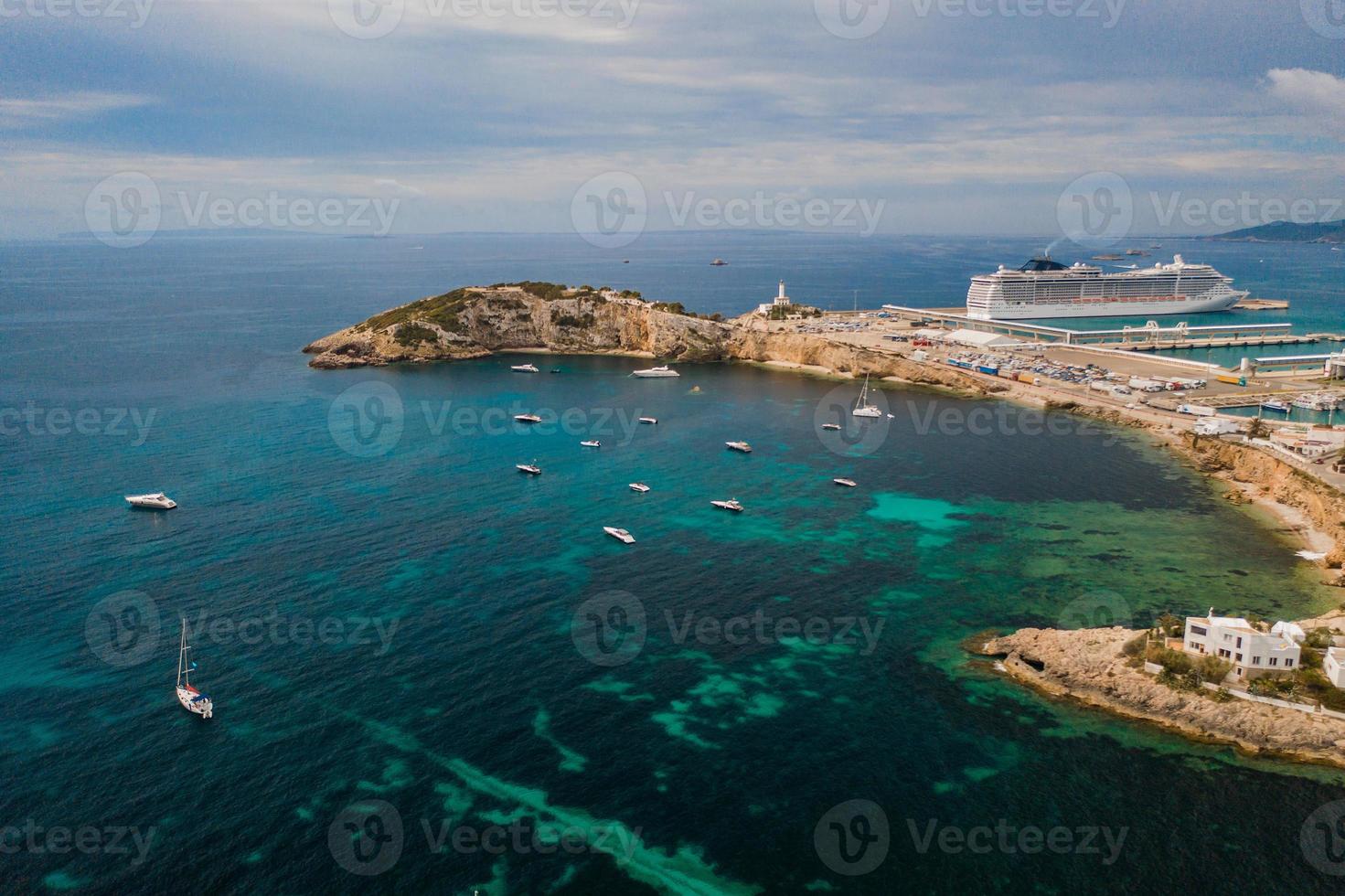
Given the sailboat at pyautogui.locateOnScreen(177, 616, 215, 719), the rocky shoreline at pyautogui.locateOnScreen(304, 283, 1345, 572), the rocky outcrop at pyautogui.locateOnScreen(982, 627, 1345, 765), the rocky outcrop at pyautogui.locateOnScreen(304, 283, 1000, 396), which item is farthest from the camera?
the rocky outcrop at pyautogui.locateOnScreen(304, 283, 1000, 396)

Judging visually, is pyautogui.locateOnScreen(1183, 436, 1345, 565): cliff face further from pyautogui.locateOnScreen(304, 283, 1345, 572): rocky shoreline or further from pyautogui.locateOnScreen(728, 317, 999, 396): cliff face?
pyautogui.locateOnScreen(728, 317, 999, 396): cliff face

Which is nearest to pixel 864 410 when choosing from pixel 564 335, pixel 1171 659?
pixel 1171 659

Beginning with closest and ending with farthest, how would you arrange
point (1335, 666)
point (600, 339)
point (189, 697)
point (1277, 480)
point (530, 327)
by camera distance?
1. point (189, 697)
2. point (1335, 666)
3. point (1277, 480)
4. point (600, 339)
5. point (530, 327)

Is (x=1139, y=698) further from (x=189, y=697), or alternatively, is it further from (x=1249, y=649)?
(x=189, y=697)

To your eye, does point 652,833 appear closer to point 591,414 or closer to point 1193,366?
point 591,414

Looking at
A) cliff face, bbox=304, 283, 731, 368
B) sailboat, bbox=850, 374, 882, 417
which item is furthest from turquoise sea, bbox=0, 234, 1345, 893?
cliff face, bbox=304, 283, 731, 368

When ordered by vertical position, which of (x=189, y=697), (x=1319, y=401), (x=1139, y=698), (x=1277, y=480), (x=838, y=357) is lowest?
(x=1139, y=698)
